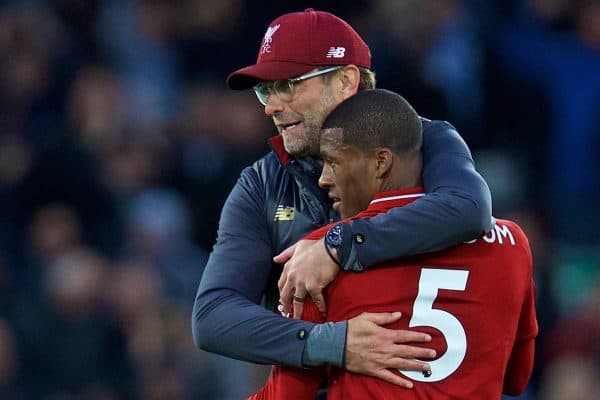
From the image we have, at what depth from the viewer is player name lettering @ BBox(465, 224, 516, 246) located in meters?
2.81

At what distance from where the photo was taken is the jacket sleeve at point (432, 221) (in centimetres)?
269

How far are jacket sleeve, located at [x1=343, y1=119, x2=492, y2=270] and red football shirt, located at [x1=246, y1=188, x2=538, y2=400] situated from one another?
38 mm

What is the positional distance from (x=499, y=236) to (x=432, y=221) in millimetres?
196

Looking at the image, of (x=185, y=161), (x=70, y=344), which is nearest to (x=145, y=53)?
(x=185, y=161)

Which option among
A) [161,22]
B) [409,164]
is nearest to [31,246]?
[161,22]

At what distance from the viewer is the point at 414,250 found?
2.70m

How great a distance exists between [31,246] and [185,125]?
3.49 ft

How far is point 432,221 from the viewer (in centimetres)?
271

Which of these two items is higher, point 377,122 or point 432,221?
point 377,122

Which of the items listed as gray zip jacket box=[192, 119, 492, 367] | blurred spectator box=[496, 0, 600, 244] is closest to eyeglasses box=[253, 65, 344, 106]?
gray zip jacket box=[192, 119, 492, 367]

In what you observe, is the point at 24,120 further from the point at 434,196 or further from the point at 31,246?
the point at 434,196

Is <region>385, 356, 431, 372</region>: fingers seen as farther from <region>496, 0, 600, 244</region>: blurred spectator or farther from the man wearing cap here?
<region>496, 0, 600, 244</region>: blurred spectator

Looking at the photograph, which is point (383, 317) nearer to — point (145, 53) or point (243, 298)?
point (243, 298)

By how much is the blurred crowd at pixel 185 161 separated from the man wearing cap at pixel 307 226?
248 centimetres
